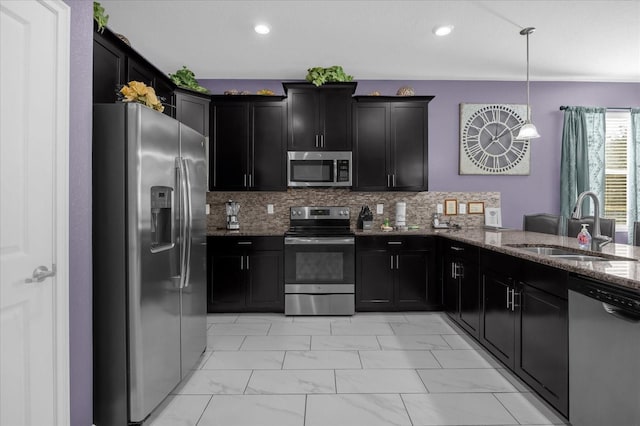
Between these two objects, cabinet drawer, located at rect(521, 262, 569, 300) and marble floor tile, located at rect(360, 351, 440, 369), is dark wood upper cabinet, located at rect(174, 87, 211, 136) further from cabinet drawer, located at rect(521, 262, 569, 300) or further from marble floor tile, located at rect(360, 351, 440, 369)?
cabinet drawer, located at rect(521, 262, 569, 300)

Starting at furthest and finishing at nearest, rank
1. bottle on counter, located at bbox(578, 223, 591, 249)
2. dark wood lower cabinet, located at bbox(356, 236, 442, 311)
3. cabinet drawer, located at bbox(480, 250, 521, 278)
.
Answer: dark wood lower cabinet, located at bbox(356, 236, 442, 311) < bottle on counter, located at bbox(578, 223, 591, 249) < cabinet drawer, located at bbox(480, 250, 521, 278)

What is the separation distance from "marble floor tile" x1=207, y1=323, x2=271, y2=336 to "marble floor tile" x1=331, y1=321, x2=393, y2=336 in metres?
0.71

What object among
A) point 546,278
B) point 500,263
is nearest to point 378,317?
point 500,263

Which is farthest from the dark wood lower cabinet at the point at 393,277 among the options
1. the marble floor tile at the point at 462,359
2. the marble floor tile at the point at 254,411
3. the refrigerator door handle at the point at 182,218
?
the refrigerator door handle at the point at 182,218

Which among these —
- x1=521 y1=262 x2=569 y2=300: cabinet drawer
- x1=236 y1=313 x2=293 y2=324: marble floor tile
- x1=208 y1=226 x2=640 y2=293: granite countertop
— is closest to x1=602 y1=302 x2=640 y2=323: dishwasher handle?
x1=208 y1=226 x2=640 y2=293: granite countertop

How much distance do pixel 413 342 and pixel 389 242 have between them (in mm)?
1233

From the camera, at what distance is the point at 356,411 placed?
87.5 inches

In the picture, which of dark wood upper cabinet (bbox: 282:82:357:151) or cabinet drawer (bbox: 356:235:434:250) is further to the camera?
dark wood upper cabinet (bbox: 282:82:357:151)

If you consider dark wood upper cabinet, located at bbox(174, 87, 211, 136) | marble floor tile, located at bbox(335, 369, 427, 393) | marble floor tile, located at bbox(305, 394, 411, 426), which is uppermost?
dark wood upper cabinet, located at bbox(174, 87, 211, 136)

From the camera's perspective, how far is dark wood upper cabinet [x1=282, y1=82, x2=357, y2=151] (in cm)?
441

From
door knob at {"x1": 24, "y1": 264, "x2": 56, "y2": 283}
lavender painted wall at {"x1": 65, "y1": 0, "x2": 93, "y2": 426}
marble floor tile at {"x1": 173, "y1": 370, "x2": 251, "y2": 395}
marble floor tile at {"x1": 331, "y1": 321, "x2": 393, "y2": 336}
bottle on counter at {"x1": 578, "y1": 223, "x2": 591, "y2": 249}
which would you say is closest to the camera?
door knob at {"x1": 24, "y1": 264, "x2": 56, "y2": 283}

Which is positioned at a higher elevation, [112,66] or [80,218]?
[112,66]

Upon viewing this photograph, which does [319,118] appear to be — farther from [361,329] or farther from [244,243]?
[361,329]

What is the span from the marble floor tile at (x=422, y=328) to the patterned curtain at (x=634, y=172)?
314 centimetres
